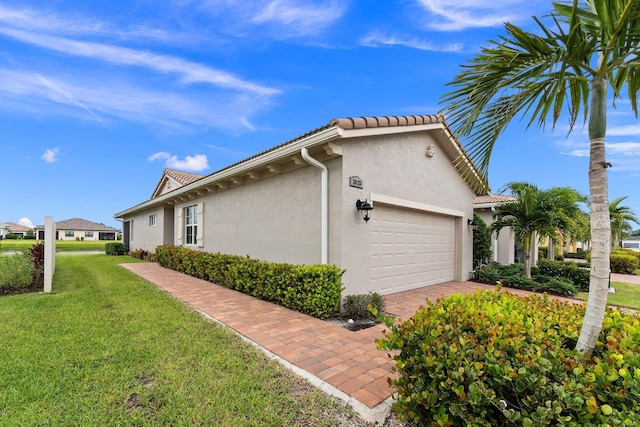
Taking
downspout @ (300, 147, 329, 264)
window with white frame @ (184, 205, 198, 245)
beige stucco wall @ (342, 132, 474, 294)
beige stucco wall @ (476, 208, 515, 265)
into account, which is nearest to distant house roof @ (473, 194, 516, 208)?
beige stucco wall @ (476, 208, 515, 265)

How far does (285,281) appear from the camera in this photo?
6098 mm

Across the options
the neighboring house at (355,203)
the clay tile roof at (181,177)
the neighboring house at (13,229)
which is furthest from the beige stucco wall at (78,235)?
the neighboring house at (355,203)

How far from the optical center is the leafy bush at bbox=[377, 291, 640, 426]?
1691 mm

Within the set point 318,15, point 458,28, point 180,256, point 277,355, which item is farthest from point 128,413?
point 180,256

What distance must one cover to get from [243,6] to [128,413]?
8379 mm

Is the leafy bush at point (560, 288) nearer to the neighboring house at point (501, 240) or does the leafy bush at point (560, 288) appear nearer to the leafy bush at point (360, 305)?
the neighboring house at point (501, 240)

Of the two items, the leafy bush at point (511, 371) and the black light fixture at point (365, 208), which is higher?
the black light fixture at point (365, 208)

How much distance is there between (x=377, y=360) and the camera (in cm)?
369

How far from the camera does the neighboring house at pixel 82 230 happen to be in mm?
59719

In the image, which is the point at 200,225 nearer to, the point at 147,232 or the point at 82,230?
the point at 147,232

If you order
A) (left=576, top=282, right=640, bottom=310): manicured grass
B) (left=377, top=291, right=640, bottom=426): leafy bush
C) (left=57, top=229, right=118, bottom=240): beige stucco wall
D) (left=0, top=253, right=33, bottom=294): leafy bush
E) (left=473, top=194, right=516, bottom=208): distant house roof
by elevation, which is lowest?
(left=57, top=229, right=118, bottom=240): beige stucco wall

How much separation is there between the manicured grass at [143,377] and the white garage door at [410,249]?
13.0 feet

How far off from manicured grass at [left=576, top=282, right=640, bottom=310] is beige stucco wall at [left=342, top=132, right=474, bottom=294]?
3532mm

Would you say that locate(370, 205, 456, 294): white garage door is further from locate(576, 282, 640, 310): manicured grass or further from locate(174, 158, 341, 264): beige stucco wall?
locate(576, 282, 640, 310): manicured grass
